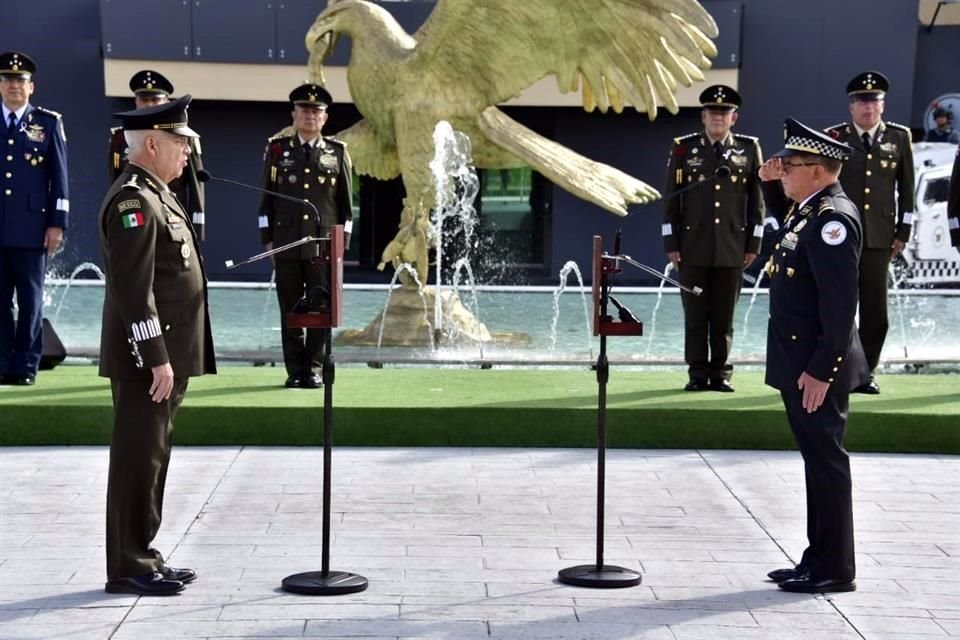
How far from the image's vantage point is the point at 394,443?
6.35 metres

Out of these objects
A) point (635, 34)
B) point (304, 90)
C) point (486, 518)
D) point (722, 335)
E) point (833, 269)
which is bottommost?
point (486, 518)

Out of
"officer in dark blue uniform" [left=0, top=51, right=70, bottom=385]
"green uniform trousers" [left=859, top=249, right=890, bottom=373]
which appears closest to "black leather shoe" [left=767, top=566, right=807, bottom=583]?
"green uniform trousers" [left=859, top=249, right=890, bottom=373]

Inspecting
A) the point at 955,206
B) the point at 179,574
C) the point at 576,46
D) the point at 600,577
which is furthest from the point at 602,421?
the point at 576,46

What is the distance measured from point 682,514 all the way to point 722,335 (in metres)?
2.32

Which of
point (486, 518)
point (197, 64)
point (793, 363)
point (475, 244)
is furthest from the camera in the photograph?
point (475, 244)

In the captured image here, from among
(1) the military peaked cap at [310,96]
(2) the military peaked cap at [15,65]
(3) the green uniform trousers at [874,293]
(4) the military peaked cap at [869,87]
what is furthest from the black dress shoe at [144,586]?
(4) the military peaked cap at [869,87]

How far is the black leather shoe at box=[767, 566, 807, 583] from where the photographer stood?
418 cm

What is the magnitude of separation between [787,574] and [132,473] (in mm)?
2185

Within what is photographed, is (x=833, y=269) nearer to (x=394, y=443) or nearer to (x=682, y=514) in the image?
(x=682, y=514)

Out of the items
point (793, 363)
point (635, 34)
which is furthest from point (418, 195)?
point (793, 363)

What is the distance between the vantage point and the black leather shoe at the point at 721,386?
7125 mm

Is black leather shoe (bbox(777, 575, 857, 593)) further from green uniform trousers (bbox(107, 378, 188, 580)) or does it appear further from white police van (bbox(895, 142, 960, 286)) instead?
white police van (bbox(895, 142, 960, 286))

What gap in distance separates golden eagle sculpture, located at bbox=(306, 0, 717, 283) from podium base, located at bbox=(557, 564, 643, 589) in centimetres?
478

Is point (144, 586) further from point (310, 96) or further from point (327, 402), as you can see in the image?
point (310, 96)
